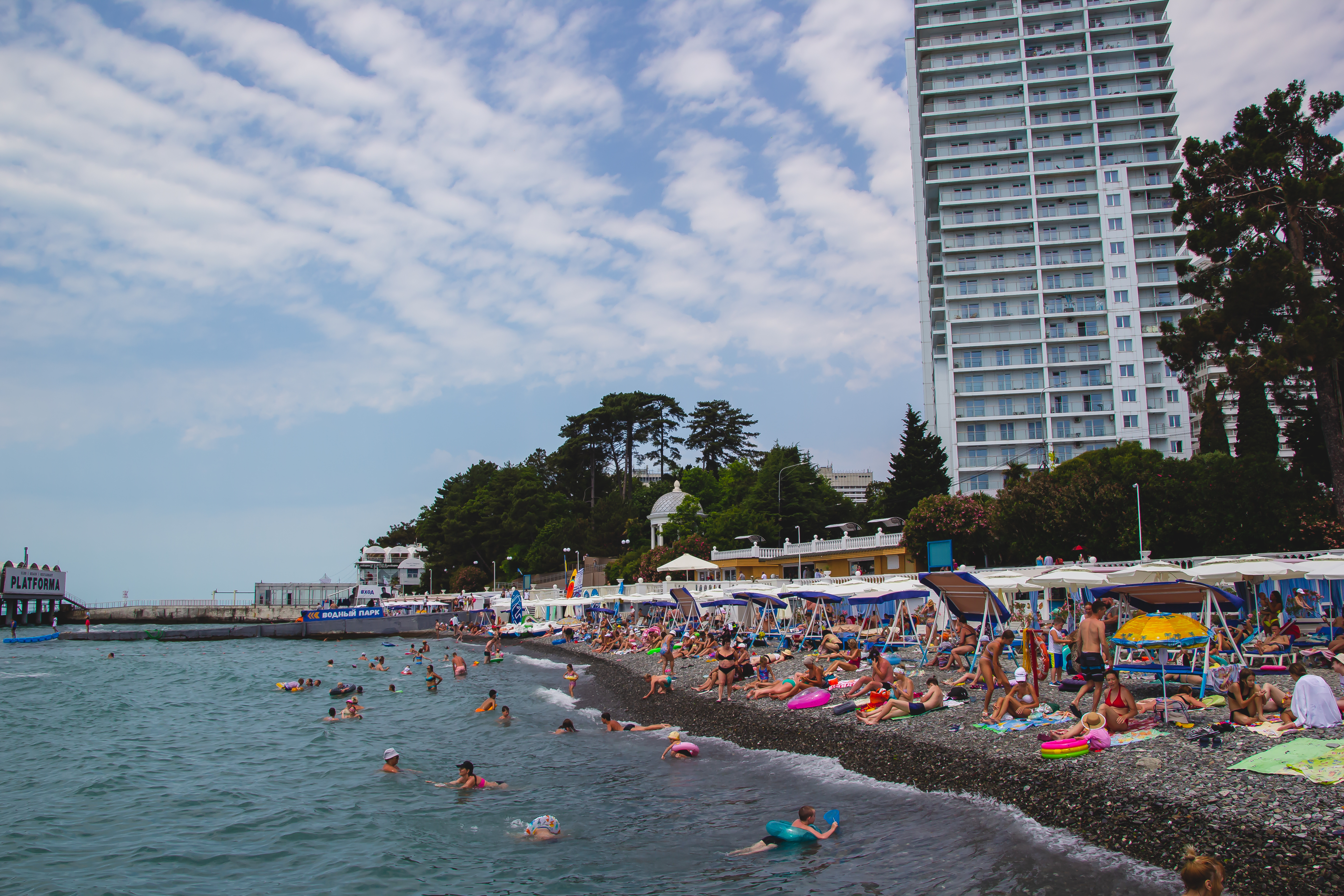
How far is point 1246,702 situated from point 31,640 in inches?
2636

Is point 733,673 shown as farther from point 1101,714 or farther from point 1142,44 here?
point 1142,44

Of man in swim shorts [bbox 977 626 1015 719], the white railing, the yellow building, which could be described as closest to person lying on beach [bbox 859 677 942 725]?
man in swim shorts [bbox 977 626 1015 719]

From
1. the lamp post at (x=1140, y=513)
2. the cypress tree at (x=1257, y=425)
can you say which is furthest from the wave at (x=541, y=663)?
the cypress tree at (x=1257, y=425)

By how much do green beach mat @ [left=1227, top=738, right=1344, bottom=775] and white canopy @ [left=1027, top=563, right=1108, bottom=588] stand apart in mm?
5043

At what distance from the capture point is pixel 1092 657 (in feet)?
36.9

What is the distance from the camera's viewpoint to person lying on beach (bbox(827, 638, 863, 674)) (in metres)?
18.8

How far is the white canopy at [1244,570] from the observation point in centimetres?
1425

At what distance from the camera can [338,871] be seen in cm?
981

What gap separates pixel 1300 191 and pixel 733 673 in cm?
2420

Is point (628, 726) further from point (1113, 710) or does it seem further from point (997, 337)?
point (997, 337)

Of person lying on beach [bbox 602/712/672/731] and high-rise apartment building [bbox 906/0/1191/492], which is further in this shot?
high-rise apartment building [bbox 906/0/1191/492]

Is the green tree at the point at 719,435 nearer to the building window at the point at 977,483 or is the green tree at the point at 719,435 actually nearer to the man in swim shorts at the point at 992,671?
the building window at the point at 977,483

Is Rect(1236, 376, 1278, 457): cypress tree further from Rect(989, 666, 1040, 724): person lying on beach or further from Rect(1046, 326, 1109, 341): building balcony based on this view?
Rect(1046, 326, 1109, 341): building balcony

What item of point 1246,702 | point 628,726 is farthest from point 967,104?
point 1246,702
